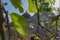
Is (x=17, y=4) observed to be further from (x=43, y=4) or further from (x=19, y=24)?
(x=43, y=4)

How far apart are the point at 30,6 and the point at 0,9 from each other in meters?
0.21

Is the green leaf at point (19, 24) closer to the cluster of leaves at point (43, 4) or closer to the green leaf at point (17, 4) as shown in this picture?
the green leaf at point (17, 4)

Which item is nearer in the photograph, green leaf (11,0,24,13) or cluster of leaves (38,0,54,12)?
green leaf (11,0,24,13)

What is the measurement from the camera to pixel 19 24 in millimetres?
526

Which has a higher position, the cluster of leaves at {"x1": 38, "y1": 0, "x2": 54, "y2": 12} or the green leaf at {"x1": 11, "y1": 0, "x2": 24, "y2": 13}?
the green leaf at {"x1": 11, "y1": 0, "x2": 24, "y2": 13}

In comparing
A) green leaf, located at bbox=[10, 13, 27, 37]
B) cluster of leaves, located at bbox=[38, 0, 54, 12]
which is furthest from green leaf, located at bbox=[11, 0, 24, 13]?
cluster of leaves, located at bbox=[38, 0, 54, 12]

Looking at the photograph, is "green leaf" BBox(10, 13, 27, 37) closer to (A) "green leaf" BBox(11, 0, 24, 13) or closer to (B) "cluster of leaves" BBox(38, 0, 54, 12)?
(A) "green leaf" BBox(11, 0, 24, 13)

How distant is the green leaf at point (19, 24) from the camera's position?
519mm

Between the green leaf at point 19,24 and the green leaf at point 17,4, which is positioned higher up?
the green leaf at point 17,4

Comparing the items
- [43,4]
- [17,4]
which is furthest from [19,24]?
[43,4]

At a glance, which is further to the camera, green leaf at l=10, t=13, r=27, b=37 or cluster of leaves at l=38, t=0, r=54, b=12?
cluster of leaves at l=38, t=0, r=54, b=12

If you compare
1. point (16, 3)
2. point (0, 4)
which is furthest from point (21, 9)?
point (0, 4)

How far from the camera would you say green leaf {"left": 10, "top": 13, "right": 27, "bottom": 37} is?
52cm

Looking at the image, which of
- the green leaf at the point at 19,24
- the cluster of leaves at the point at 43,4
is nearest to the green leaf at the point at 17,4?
the green leaf at the point at 19,24
